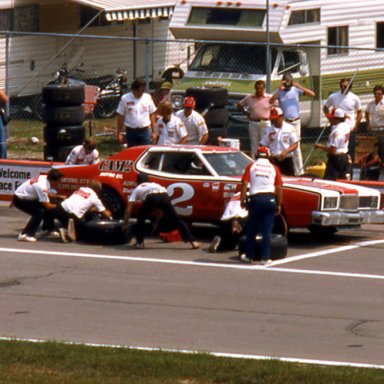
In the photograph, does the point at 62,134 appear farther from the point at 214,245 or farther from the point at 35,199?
the point at 214,245

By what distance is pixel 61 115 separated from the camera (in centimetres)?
2336

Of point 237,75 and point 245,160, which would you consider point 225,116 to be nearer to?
point 237,75

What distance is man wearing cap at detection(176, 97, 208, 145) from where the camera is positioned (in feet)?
68.7

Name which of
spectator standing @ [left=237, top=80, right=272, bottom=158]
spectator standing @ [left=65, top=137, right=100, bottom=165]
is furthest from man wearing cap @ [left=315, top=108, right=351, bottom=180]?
spectator standing @ [left=65, top=137, right=100, bottom=165]

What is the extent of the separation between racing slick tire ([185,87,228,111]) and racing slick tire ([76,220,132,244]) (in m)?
5.68

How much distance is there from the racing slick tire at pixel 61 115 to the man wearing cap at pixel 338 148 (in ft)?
17.1

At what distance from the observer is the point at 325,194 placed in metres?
17.2

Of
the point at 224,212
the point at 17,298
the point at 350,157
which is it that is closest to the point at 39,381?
the point at 17,298

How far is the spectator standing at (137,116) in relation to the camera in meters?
21.7

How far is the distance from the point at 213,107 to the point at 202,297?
362 inches

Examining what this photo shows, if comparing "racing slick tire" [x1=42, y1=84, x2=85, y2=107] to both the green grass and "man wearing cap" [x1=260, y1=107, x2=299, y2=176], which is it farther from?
the green grass

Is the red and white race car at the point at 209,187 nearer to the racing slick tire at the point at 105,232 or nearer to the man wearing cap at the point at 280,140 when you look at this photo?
the racing slick tire at the point at 105,232

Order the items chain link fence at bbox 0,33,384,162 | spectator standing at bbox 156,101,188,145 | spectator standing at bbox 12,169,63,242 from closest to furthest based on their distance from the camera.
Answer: spectator standing at bbox 12,169,63,242 < spectator standing at bbox 156,101,188,145 < chain link fence at bbox 0,33,384,162

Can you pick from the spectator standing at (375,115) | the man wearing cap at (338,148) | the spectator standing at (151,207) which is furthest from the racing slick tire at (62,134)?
the spectator standing at (151,207)
